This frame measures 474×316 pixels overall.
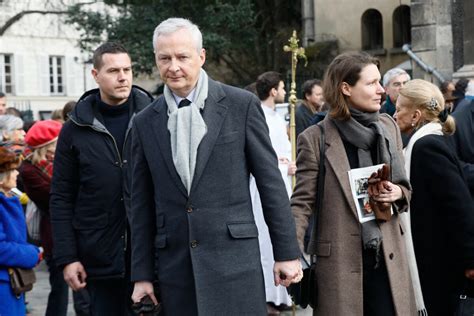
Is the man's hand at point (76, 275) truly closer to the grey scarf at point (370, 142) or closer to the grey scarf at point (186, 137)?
the grey scarf at point (186, 137)

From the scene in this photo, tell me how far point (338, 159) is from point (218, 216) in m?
1.07

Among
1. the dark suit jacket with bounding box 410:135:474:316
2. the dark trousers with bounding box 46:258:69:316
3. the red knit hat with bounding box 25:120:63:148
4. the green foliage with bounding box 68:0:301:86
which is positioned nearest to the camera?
the dark suit jacket with bounding box 410:135:474:316

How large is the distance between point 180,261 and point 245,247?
341 millimetres

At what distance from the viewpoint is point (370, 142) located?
562cm

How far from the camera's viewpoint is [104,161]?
6285mm

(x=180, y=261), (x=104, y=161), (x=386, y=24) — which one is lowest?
(x=180, y=261)

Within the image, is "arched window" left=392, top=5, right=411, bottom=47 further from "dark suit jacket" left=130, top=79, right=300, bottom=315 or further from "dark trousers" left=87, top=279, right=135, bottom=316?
"dark suit jacket" left=130, top=79, right=300, bottom=315

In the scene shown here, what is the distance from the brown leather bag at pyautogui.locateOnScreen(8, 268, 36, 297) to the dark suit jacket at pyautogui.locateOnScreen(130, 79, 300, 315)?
1.84 meters

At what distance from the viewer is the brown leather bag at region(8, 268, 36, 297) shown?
6.57 metres

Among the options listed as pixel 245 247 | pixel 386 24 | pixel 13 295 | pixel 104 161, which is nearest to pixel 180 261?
pixel 245 247

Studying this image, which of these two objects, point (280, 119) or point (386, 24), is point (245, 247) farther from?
point (386, 24)

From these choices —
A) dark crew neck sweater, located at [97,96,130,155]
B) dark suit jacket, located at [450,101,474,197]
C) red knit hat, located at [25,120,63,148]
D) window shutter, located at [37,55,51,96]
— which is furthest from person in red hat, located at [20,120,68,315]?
window shutter, located at [37,55,51,96]

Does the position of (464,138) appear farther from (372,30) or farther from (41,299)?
(372,30)

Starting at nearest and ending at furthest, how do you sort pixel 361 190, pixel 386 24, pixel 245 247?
pixel 245 247
pixel 361 190
pixel 386 24
